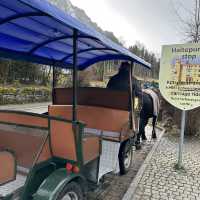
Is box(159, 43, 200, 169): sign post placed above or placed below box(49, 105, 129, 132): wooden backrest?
above

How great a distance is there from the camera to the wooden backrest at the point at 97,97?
469 cm

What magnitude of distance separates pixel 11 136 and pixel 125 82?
2.65m

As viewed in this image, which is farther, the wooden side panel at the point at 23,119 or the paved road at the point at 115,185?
the paved road at the point at 115,185

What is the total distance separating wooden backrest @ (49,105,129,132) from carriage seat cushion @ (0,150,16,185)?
2.26m

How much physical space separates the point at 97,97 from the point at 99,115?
0.40 meters

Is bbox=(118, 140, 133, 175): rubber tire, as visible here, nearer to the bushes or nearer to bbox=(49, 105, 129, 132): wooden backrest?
bbox=(49, 105, 129, 132): wooden backrest

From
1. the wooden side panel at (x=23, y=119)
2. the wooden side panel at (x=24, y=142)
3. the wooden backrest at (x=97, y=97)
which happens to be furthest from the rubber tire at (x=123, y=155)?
the wooden side panel at (x=23, y=119)

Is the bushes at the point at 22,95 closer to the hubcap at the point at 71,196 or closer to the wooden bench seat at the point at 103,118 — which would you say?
the wooden bench seat at the point at 103,118

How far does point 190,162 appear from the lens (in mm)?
5668

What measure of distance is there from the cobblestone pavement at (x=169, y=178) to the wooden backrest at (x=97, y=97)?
1.51 metres

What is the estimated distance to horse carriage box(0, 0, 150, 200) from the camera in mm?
2627

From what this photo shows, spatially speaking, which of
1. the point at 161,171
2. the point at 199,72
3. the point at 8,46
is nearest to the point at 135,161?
the point at 161,171

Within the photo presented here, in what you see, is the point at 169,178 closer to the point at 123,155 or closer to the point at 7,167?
the point at 123,155

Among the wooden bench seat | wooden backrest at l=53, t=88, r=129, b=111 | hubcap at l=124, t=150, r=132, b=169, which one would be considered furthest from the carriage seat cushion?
hubcap at l=124, t=150, r=132, b=169
